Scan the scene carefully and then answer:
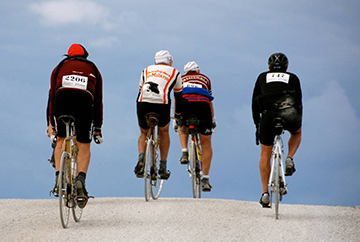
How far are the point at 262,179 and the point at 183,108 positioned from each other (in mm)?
3208

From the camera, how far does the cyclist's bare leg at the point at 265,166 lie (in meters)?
9.63

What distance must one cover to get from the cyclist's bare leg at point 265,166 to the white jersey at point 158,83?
2208 mm

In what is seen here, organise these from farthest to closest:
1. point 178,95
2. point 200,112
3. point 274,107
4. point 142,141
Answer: point 200,112
point 178,95
point 142,141
point 274,107

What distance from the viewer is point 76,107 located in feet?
26.9

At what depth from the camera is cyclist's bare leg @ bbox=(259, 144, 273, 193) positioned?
9.63 meters

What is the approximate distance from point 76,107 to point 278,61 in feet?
11.4

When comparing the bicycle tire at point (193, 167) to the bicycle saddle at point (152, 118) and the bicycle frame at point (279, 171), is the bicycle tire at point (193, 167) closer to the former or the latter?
the bicycle saddle at point (152, 118)

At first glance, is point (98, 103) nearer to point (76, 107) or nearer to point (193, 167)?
point (76, 107)

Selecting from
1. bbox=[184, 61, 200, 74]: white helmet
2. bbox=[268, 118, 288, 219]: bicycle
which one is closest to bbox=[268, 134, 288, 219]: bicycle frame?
bbox=[268, 118, 288, 219]: bicycle

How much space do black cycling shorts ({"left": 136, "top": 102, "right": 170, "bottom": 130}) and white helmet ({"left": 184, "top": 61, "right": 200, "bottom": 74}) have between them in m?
2.08

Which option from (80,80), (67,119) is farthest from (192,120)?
(67,119)

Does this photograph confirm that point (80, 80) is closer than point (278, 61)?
Yes

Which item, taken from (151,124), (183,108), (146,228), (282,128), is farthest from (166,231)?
(183,108)

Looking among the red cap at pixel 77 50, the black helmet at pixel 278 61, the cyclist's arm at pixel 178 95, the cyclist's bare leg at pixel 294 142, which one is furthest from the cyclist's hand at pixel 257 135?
the red cap at pixel 77 50
